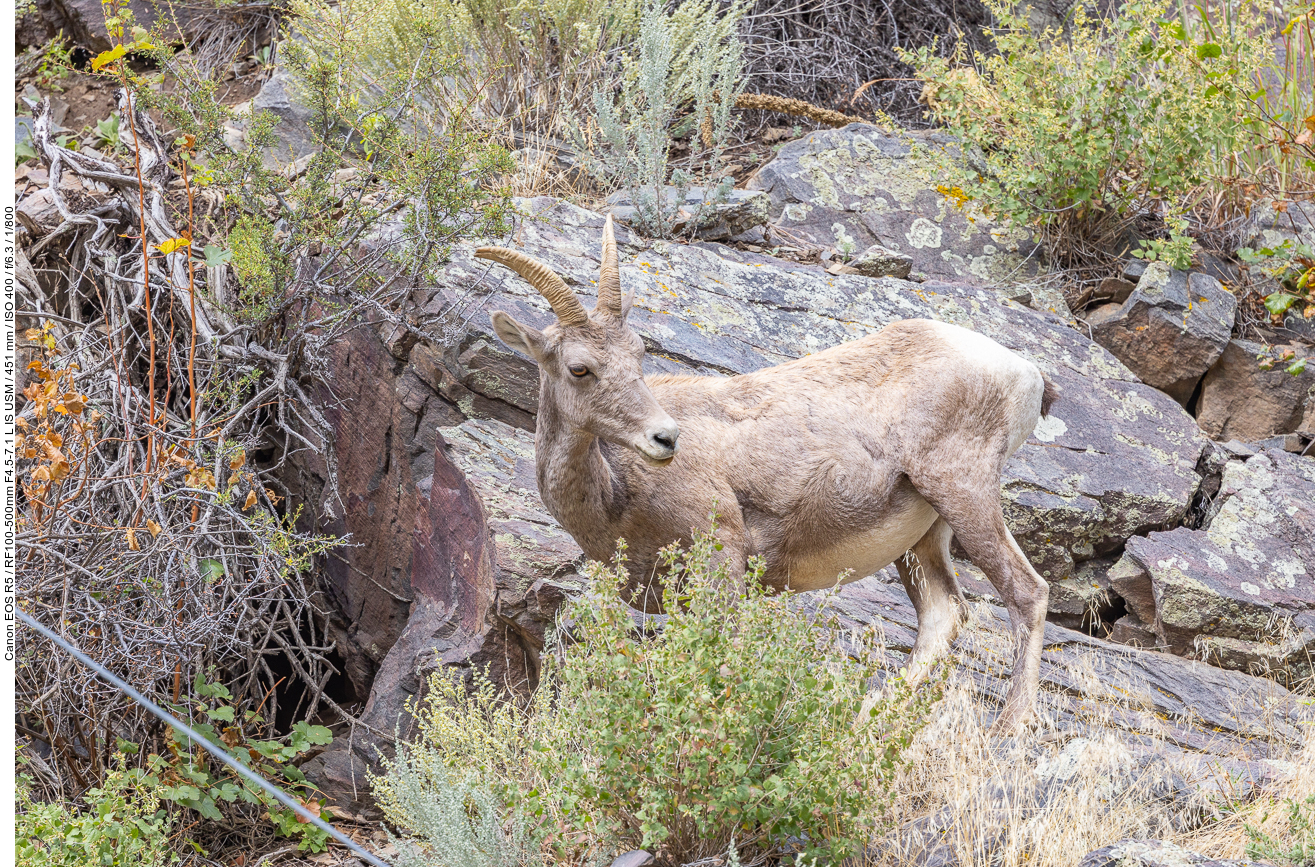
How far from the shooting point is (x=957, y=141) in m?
9.20

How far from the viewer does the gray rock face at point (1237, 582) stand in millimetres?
6207

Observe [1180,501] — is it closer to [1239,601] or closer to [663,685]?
[1239,601]

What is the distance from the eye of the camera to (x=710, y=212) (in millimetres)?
7742

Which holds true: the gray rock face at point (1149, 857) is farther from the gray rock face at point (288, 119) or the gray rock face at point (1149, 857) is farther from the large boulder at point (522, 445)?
the gray rock face at point (288, 119)

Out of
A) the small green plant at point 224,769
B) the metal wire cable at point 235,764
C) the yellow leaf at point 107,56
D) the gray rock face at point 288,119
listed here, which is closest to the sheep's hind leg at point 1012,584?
the metal wire cable at point 235,764

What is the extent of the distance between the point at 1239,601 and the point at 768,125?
5.81 meters

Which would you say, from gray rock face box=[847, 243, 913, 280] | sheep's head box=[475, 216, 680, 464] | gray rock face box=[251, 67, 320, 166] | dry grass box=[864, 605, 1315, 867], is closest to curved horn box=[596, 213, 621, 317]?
sheep's head box=[475, 216, 680, 464]

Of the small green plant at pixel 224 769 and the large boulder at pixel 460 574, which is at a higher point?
the large boulder at pixel 460 574

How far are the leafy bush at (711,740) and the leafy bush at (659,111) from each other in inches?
173

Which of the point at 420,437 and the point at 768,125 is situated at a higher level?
the point at 768,125

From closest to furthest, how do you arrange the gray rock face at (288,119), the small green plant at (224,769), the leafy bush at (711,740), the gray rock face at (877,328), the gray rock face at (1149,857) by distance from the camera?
the gray rock face at (1149,857) < the leafy bush at (711,740) < the small green plant at (224,769) < the gray rock face at (877,328) < the gray rock face at (288,119)

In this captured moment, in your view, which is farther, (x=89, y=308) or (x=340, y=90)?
(x=89, y=308)

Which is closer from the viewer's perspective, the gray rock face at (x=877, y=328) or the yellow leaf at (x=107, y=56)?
the yellow leaf at (x=107, y=56)

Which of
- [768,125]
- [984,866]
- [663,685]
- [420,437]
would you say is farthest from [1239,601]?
[768,125]
